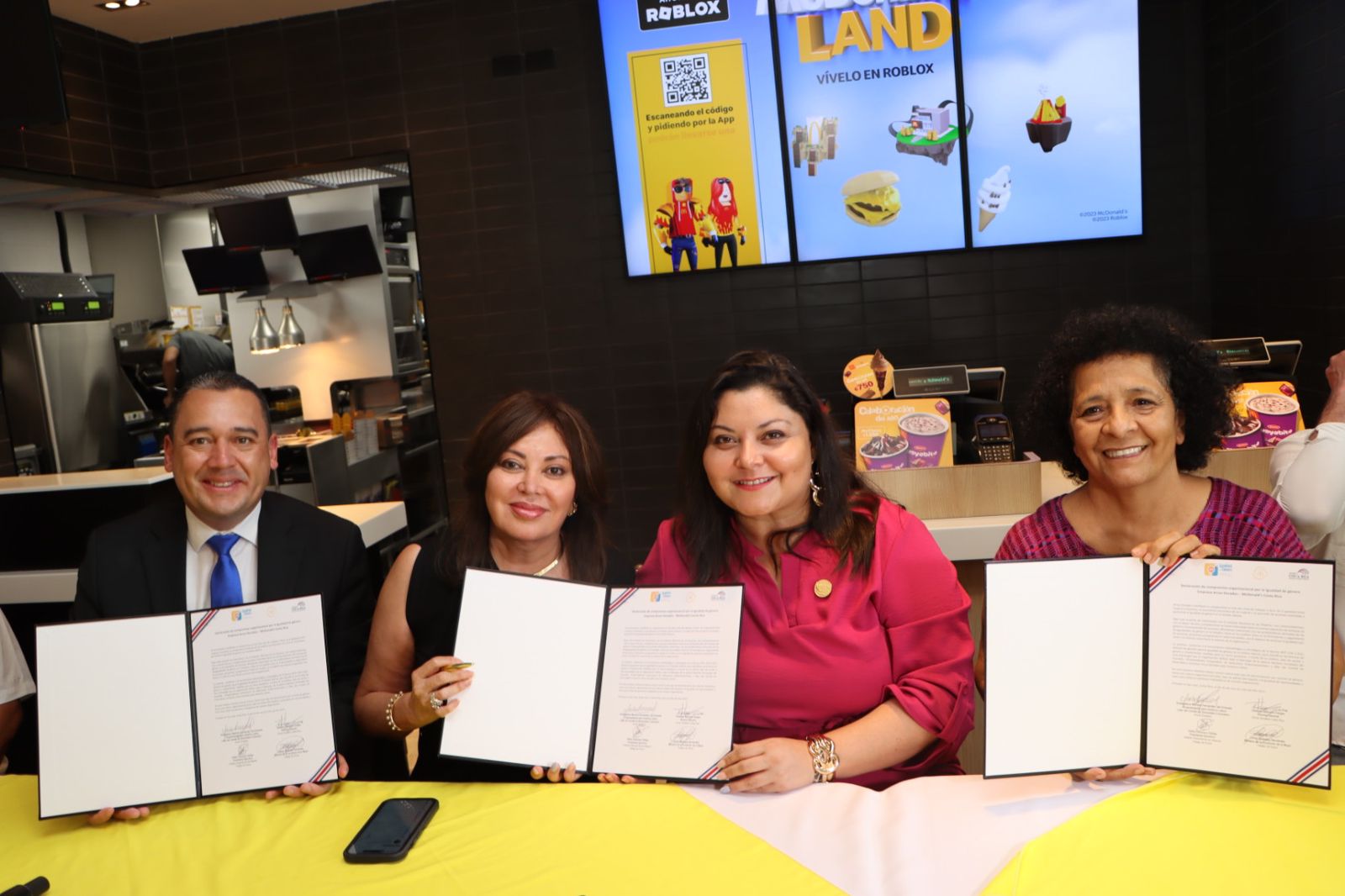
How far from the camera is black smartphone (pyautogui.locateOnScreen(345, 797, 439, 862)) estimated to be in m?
1.48

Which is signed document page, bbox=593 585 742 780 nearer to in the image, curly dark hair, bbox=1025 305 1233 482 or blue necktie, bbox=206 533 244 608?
curly dark hair, bbox=1025 305 1233 482

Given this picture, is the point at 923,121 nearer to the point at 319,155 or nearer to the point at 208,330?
the point at 319,155

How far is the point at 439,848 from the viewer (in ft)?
4.98

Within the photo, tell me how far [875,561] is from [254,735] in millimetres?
1212

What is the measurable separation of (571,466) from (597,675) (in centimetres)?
55

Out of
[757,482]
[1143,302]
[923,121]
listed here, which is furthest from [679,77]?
[757,482]

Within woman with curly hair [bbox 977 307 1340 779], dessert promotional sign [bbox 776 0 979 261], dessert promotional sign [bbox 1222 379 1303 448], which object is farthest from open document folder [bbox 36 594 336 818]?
dessert promotional sign [bbox 776 0 979 261]

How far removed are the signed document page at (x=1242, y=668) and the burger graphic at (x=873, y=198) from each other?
3.59 meters

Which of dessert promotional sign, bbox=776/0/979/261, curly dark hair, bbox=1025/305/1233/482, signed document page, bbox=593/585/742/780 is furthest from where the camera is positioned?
dessert promotional sign, bbox=776/0/979/261

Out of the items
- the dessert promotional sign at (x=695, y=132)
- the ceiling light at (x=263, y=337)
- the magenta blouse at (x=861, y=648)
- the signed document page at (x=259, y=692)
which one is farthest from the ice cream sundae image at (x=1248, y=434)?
the ceiling light at (x=263, y=337)

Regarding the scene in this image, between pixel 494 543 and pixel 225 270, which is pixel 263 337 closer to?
pixel 225 270

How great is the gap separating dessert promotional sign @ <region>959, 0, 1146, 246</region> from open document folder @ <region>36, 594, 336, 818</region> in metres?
4.08

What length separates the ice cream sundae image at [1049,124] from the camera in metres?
4.57

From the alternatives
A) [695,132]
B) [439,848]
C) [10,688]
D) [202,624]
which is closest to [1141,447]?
[439,848]
